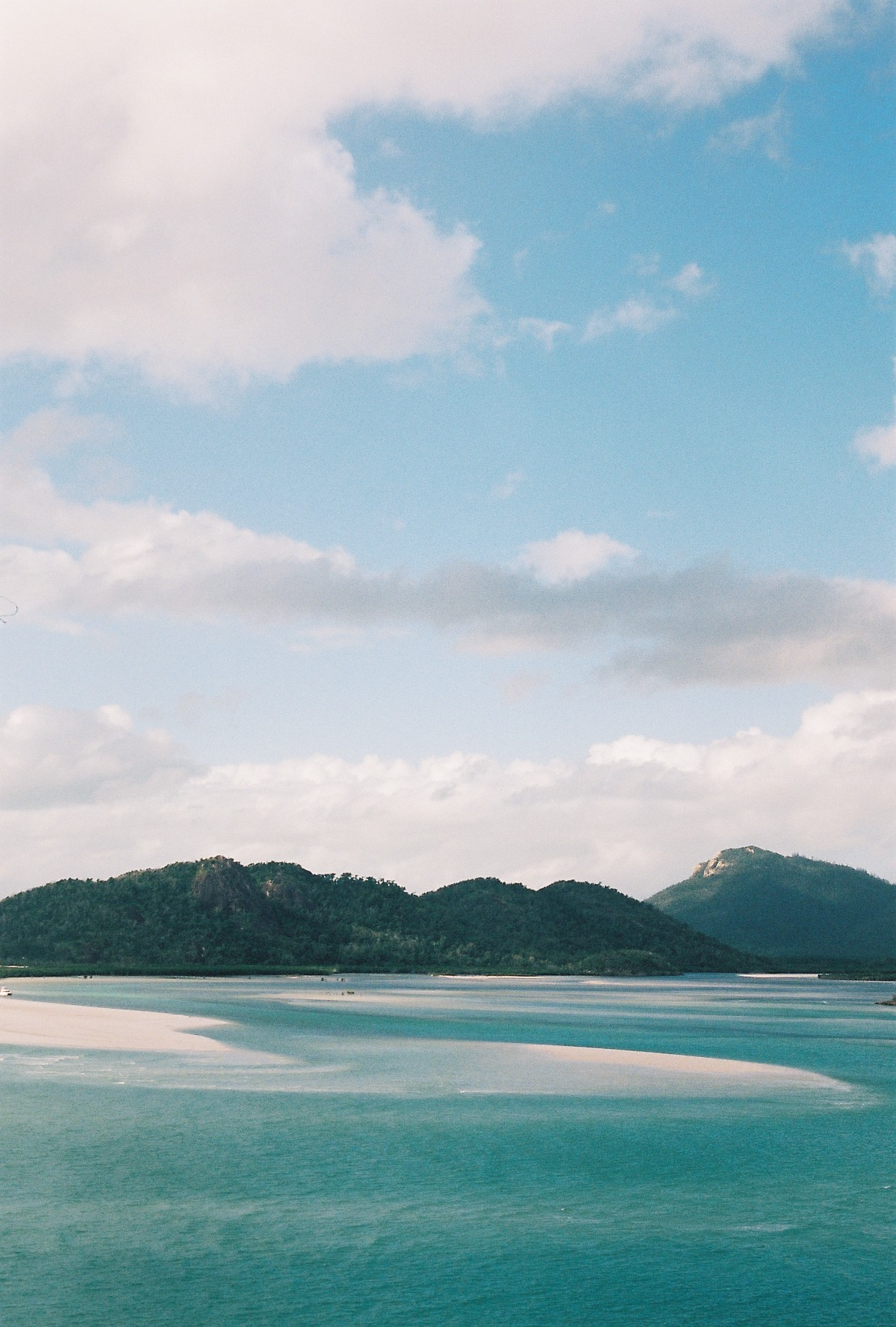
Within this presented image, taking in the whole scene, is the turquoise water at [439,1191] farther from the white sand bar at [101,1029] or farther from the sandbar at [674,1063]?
the white sand bar at [101,1029]

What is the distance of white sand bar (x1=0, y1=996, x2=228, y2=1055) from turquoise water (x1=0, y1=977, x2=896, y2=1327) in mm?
4256

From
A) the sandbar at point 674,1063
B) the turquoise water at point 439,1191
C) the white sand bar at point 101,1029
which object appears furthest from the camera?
the white sand bar at point 101,1029

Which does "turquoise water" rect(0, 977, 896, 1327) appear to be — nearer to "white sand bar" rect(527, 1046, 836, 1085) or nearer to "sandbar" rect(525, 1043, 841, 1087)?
"sandbar" rect(525, 1043, 841, 1087)

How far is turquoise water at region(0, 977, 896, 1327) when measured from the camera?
2616 cm

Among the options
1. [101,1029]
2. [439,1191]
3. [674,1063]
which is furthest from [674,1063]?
[101,1029]

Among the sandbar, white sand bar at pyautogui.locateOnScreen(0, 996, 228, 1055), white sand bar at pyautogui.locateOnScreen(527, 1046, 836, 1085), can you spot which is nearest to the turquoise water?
the sandbar

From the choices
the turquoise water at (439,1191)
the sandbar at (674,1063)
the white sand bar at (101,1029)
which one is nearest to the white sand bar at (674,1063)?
the sandbar at (674,1063)

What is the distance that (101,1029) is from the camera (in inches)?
3184

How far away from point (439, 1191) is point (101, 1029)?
52.0m

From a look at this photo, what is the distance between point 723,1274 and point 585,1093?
89.7ft

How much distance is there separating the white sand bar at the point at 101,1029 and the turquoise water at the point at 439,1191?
4256mm

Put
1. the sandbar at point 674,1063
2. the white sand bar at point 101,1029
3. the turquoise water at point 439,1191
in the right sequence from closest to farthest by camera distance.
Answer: the turquoise water at point 439,1191 < the sandbar at point 674,1063 < the white sand bar at point 101,1029

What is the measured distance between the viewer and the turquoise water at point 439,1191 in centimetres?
2616

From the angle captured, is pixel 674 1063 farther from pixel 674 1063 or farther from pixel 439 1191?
pixel 439 1191
